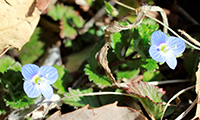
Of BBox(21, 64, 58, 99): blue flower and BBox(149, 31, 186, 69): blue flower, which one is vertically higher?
BBox(21, 64, 58, 99): blue flower

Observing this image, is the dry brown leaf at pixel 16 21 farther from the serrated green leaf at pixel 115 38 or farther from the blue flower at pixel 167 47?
the blue flower at pixel 167 47

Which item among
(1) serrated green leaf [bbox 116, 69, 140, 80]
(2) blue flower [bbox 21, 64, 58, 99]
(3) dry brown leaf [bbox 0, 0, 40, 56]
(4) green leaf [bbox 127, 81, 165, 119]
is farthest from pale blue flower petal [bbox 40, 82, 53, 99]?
(1) serrated green leaf [bbox 116, 69, 140, 80]

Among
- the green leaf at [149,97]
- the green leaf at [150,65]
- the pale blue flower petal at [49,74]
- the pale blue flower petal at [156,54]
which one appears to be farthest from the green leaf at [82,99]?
the pale blue flower petal at [156,54]

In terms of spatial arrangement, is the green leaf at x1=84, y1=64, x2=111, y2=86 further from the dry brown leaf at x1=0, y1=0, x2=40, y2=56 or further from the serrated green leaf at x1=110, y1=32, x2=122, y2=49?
the dry brown leaf at x1=0, y1=0, x2=40, y2=56

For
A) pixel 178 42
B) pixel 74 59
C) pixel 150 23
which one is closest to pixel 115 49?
pixel 150 23

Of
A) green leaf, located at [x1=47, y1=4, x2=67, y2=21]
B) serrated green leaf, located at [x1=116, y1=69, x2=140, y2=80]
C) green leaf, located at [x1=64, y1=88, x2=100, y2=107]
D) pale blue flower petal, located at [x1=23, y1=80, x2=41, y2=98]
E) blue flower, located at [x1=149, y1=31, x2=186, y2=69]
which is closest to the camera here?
pale blue flower petal, located at [x1=23, y1=80, x2=41, y2=98]
